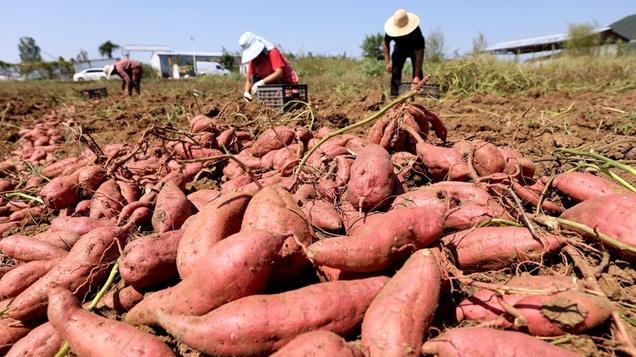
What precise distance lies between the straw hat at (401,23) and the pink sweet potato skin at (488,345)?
21.4 ft

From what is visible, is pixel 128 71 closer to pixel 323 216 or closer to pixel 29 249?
pixel 29 249

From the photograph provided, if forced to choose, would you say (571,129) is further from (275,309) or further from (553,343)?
(275,309)

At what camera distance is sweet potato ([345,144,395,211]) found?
198cm

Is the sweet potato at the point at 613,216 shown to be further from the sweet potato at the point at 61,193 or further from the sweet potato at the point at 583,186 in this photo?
the sweet potato at the point at 61,193

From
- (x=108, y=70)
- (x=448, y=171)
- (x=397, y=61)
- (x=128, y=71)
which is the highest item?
(x=108, y=70)

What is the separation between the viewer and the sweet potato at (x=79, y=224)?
7.38 feet

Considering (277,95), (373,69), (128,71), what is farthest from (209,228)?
(373,69)

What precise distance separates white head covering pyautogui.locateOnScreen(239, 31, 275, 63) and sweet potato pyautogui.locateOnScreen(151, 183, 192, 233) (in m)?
4.43

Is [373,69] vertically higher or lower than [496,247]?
higher

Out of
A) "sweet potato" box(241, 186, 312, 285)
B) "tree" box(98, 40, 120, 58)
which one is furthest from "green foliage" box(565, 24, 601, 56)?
"tree" box(98, 40, 120, 58)

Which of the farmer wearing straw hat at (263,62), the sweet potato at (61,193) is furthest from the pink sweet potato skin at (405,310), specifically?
the farmer wearing straw hat at (263,62)

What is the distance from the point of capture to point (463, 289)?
1.48 m

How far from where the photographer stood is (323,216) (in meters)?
1.89

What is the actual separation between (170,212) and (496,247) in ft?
5.34
